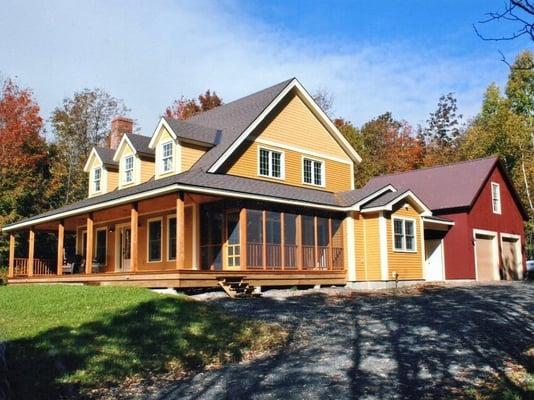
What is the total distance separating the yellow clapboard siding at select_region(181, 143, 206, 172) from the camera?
72.2 feet

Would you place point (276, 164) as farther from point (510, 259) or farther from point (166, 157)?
point (510, 259)

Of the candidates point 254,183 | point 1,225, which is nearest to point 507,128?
point 254,183

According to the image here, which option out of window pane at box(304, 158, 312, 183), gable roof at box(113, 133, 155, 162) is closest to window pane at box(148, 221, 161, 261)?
gable roof at box(113, 133, 155, 162)

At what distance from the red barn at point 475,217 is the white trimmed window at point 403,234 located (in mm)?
3215

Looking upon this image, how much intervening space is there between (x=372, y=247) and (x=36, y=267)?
53.1 ft

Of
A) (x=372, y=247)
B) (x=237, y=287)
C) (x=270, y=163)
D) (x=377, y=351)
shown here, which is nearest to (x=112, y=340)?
(x=377, y=351)

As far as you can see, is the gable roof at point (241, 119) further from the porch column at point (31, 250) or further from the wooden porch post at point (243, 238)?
the porch column at point (31, 250)

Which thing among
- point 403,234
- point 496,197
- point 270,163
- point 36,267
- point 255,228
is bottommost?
point 36,267

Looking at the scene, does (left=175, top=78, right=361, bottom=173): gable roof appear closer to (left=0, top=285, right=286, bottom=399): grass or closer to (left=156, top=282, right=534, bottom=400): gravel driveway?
(left=156, top=282, right=534, bottom=400): gravel driveway

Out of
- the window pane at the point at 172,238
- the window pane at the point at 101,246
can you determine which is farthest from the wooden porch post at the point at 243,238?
the window pane at the point at 101,246

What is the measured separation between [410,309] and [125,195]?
10002 mm

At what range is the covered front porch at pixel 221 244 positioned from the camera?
62.2 feet

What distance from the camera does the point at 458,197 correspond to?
28.0 m

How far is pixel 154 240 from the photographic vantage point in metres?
24.1
